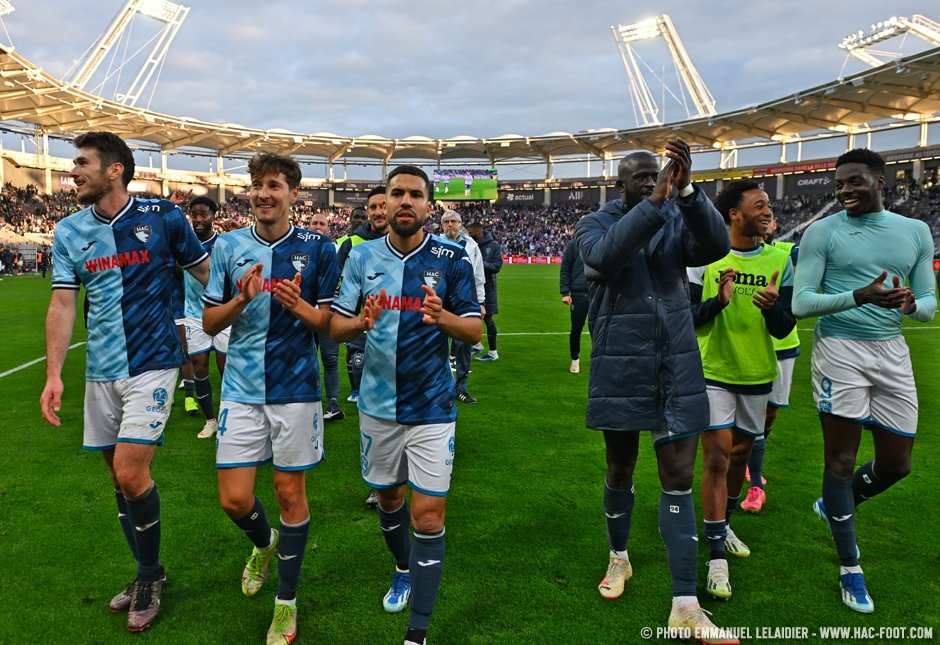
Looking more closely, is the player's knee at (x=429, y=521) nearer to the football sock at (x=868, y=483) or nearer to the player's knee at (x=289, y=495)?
the player's knee at (x=289, y=495)

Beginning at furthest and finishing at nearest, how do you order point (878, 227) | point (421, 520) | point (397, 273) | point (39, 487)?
point (39, 487), point (878, 227), point (397, 273), point (421, 520)

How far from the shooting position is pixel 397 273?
2869 millimetres

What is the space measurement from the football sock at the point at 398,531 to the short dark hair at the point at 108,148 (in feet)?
7.68

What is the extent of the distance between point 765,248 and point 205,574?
13.2 feet

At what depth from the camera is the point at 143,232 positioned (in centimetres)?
311

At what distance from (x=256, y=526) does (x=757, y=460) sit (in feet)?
11.4

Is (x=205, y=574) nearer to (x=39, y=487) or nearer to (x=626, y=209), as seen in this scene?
(x=39, y=487)

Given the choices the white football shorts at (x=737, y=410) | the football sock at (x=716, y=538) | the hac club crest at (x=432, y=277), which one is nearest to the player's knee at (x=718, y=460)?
the white football shorts at (x=737, y=410)

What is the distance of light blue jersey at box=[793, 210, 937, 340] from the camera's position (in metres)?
3.11

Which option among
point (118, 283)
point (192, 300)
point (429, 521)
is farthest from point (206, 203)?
point (429, 521)

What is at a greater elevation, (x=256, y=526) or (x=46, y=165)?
(x=46, y=165)

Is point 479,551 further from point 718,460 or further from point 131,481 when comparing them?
point 131,481

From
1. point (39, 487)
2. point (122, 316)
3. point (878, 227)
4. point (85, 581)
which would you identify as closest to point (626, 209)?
point (878, 227)

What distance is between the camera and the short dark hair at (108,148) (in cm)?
301
